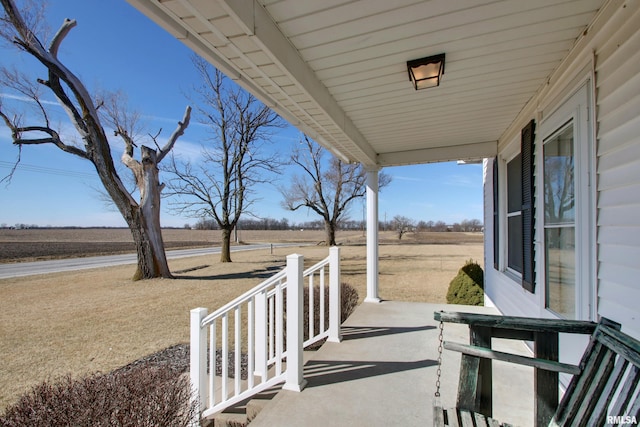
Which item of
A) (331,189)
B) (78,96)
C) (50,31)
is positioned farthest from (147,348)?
(331,189)

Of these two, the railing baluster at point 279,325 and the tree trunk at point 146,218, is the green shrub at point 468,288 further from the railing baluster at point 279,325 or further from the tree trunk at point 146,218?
the tree trunk at point 146,218

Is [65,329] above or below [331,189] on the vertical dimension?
below

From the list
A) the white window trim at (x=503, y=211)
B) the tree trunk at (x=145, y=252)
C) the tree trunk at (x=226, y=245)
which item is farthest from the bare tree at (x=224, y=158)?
the white window trim at (x=503, y=211)

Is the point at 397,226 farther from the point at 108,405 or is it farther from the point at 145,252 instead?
the point at 108,405

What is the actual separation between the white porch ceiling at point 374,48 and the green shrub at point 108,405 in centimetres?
219

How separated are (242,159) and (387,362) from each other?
554 inches

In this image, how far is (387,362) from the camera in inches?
114

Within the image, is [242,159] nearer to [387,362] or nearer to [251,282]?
[251,282]

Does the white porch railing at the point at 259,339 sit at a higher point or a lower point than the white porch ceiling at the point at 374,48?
lower

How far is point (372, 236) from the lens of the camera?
16.6 ft

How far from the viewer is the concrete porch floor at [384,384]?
6.80 ft

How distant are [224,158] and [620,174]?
50.1 feet

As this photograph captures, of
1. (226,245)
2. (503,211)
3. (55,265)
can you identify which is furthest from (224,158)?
(503,211)

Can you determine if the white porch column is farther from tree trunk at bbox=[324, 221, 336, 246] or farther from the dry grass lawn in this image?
tree trunk at bbox=[324, 221, 336, 246]
